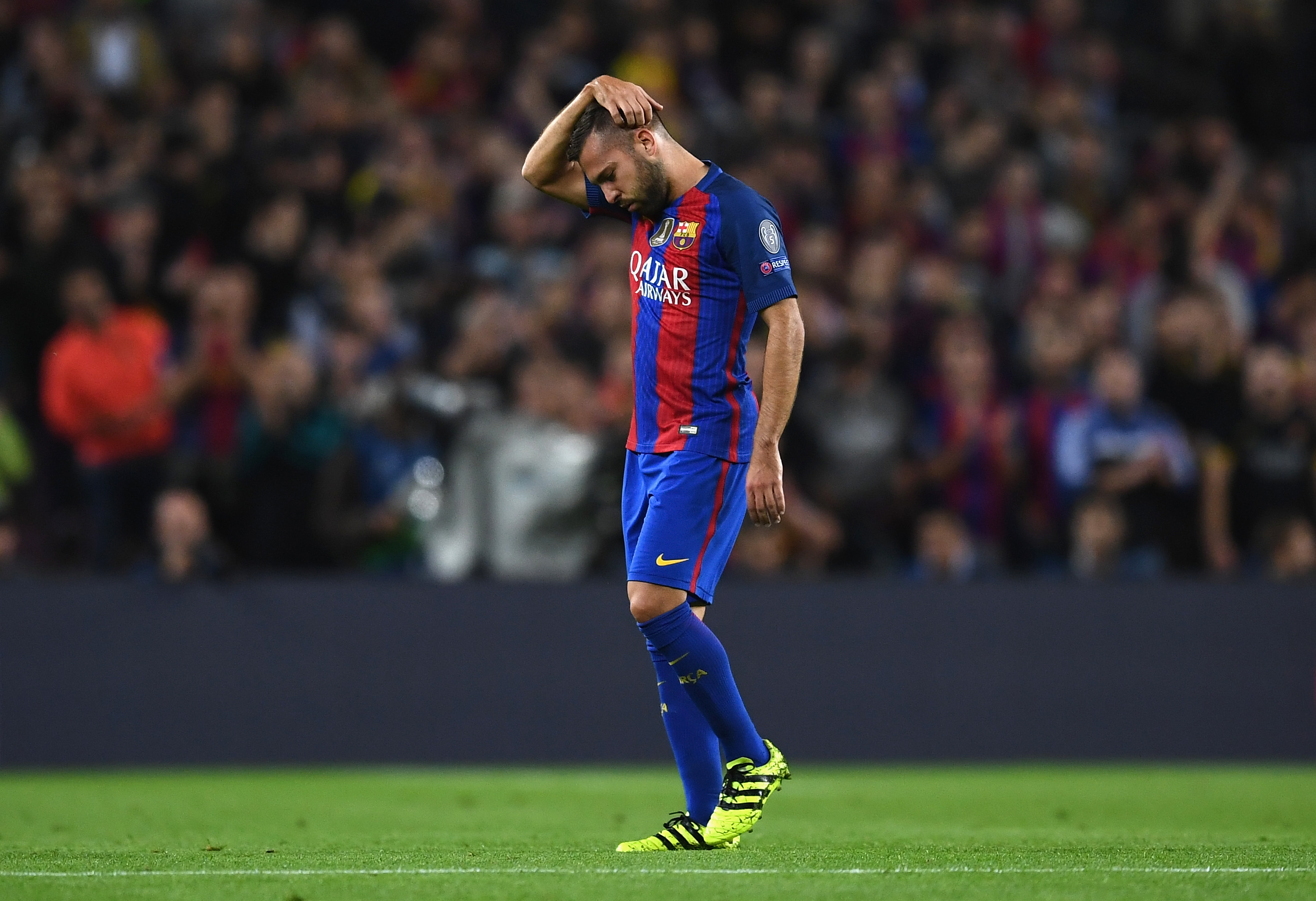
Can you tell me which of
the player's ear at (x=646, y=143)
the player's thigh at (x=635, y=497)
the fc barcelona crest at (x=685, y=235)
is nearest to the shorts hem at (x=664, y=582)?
the player's thigh at (x=635, y=497)

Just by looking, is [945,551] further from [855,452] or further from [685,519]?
[685,519]

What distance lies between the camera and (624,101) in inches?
232

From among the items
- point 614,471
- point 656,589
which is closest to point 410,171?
point 614,471

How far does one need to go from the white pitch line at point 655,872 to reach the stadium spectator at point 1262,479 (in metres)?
6.07

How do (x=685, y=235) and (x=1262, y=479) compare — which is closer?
(x=685, y=235)

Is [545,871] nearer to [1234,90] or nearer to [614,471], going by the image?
[614,471]

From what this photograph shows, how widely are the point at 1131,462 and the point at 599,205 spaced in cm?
596

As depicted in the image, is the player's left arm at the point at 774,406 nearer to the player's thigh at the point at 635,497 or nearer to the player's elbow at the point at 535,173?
the player's thigh at the point at 635,497

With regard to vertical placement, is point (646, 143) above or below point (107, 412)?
above

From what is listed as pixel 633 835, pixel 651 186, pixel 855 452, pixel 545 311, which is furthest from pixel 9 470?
pixel 651 186

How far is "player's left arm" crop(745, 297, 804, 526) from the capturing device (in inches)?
229

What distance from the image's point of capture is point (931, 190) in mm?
13898

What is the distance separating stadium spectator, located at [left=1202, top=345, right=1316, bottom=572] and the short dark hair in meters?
6.48

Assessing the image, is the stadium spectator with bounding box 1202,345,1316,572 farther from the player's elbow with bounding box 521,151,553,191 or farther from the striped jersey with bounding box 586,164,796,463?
the player's elbow with bounding box 521,151,553,191
